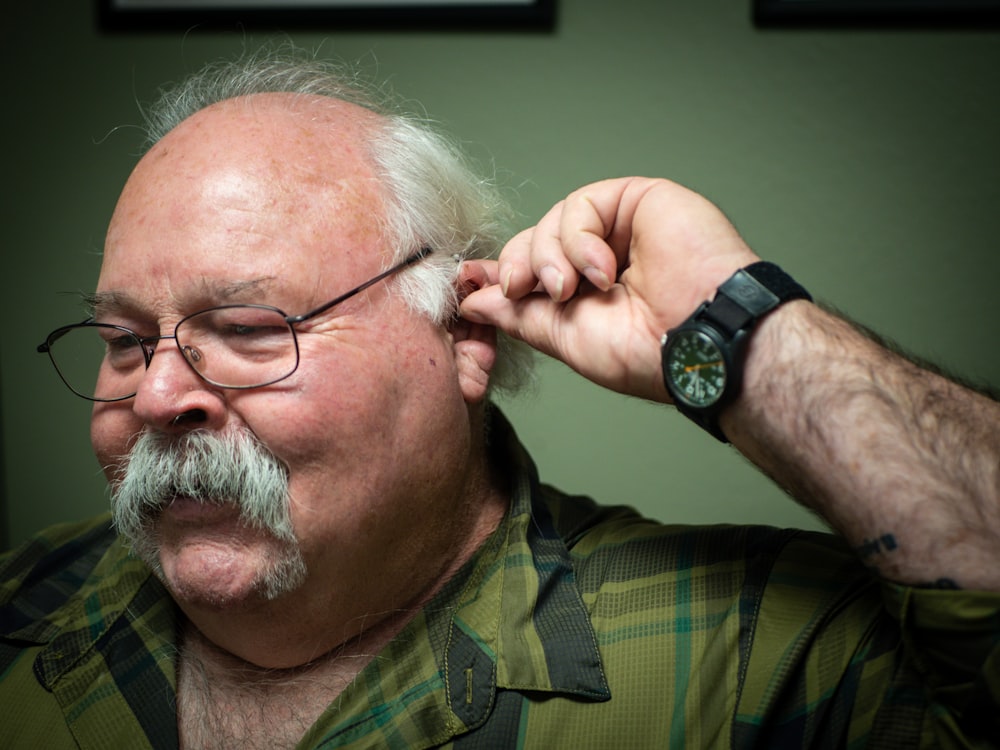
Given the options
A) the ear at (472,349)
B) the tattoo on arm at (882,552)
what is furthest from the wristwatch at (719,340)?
the ear at (472,349)

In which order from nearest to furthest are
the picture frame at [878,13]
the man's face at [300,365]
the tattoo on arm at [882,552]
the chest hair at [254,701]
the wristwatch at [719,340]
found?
the tattoo on arm at [882,552]
the wristwatch at [719,340]
the man's face at [300,365]
the chest hair at [254,701]
the picture frame at [878,13]

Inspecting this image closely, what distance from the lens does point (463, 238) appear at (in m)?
1.42

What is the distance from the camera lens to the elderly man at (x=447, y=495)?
1.01 metres

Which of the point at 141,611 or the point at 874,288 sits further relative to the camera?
the point at 874,288

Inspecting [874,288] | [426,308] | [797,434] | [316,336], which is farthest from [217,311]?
[874,288]

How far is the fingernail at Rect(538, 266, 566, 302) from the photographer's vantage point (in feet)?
3.80

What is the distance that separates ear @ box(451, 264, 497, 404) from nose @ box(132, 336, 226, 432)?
35 centimetres

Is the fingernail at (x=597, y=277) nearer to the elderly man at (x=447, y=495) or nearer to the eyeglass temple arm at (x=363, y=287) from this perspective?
the elderly man at (x=447, y=495)

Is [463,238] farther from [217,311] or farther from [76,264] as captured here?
[76,264]

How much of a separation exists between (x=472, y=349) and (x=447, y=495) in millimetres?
216

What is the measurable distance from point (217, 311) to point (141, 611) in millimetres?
535

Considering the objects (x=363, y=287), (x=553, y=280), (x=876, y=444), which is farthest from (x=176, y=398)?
(x=876, y=444)

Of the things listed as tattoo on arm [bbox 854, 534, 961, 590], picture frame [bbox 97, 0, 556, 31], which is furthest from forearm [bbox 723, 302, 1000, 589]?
picture frame [bbox 97, 0, 556, 31]

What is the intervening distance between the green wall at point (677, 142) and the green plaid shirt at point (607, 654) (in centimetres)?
45
